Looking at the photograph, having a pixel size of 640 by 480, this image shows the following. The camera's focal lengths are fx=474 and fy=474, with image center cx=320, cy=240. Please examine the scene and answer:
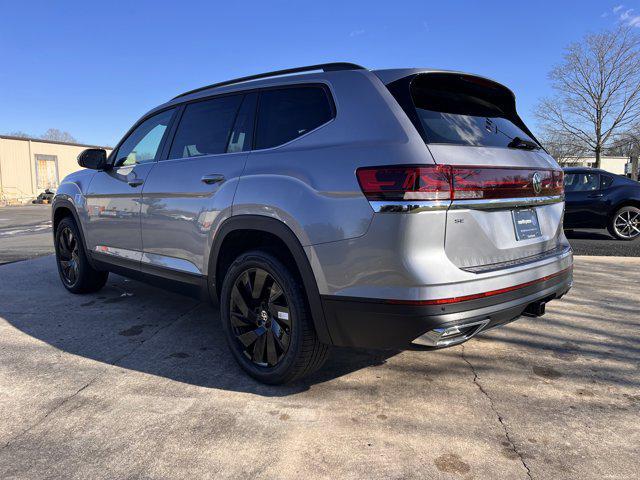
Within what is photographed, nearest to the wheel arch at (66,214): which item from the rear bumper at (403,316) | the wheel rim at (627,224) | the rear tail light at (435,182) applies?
the rear bumper at (403,316)

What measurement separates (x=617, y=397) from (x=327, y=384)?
174 cm

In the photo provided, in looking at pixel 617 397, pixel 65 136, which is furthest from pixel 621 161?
pixel 65 136

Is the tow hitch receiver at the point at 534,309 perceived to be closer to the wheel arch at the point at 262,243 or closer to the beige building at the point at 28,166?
the wheel arch at the point at 262,243

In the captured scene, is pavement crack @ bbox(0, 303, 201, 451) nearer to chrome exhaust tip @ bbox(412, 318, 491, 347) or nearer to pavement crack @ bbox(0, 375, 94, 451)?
pavement crack @ bbox(0, 375, 94, 451)

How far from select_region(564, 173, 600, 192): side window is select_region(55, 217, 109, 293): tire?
869 centimetres

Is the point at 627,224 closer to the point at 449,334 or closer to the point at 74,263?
the point at 449,334

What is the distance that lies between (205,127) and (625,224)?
909cm

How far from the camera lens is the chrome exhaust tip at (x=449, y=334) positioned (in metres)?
2.32

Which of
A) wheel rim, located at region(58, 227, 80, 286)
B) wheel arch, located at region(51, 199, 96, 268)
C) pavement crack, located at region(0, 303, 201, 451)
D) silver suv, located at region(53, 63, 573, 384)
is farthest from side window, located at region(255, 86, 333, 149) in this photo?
wheel rim, located at region(58, 227, 80, 286)

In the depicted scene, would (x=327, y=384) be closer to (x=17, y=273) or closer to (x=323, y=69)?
(x=323, y=69)

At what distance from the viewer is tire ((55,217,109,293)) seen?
503cm

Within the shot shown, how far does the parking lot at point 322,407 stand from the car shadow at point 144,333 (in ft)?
0.06

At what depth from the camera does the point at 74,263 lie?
5.23m

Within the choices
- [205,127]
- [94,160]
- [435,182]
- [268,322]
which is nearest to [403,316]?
[435,182]
